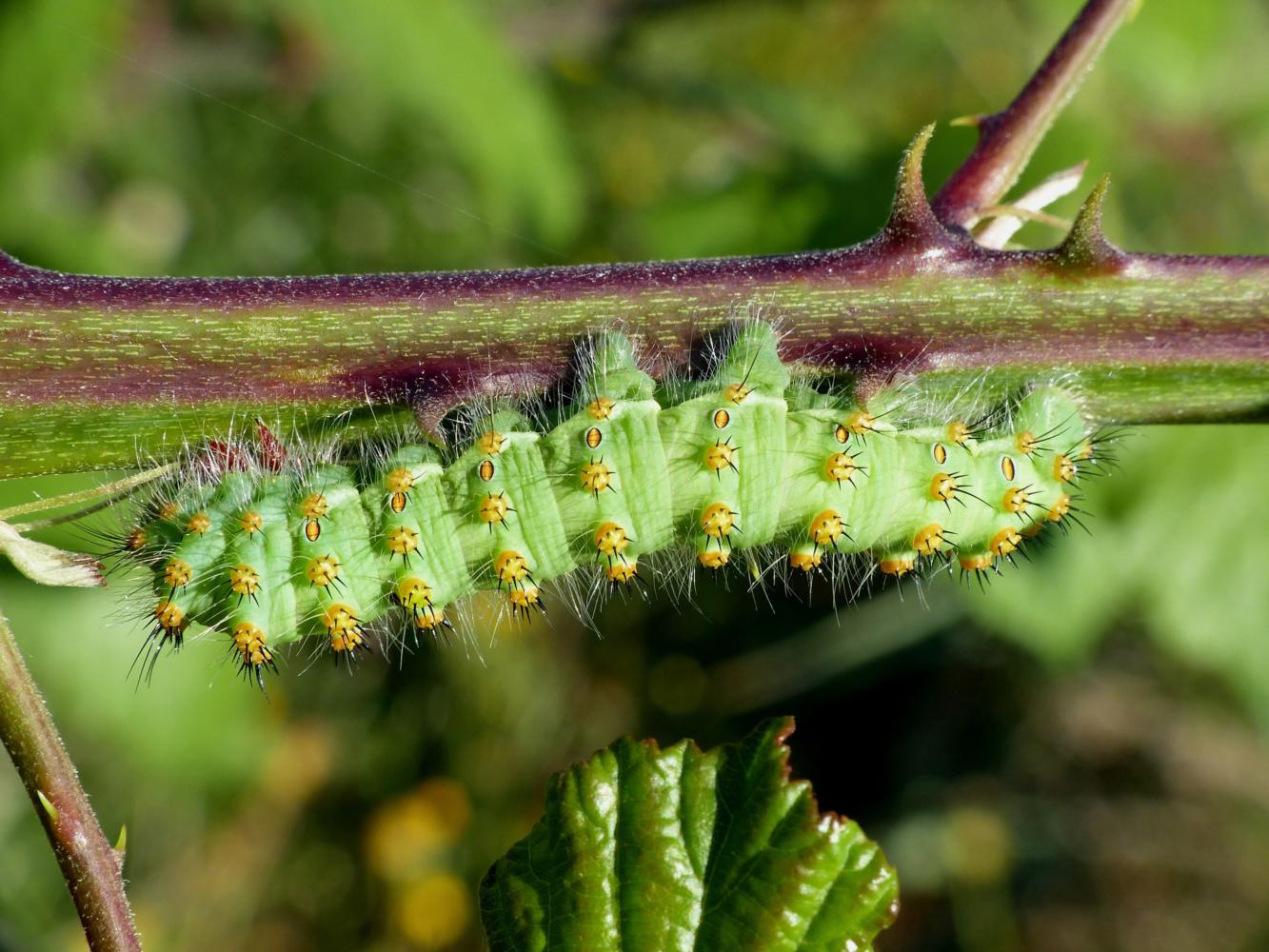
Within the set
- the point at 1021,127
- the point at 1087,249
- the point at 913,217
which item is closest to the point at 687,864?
the point at 913,217

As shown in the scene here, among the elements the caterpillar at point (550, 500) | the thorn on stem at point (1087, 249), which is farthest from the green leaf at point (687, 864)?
the thorn on stem at point (1087, 249)

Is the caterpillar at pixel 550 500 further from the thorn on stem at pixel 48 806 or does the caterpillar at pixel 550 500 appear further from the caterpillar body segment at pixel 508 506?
the thorn on stem at pixel 48 806

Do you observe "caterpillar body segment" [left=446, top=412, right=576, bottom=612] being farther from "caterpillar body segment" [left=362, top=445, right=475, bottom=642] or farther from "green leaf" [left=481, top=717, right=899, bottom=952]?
"green leaf" [left=481, top=717, right=899, bottom=952]

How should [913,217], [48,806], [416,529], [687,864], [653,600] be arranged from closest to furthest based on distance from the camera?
[48,806] < [687,864] < [913,217] < [416,529] < [653,600]

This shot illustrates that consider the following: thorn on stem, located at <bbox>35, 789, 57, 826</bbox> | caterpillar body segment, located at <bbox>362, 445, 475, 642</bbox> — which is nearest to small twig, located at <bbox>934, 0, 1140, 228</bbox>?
caterpillar body segment, located at <bbox>362, 445, 475, 642</bbox>

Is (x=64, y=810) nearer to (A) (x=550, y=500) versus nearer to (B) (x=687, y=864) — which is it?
(B) (x=687, y=864)

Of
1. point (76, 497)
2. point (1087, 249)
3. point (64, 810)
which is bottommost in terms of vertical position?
point (64, 810)
